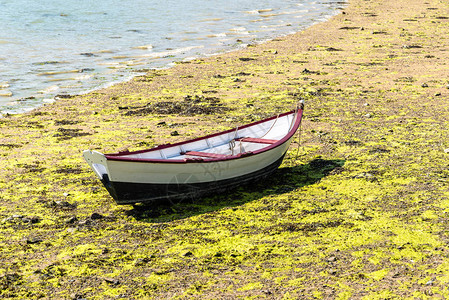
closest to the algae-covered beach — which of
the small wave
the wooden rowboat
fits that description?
the wooden rowboat

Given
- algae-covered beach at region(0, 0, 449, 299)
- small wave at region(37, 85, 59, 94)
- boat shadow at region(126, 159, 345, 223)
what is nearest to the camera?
algae-covered beach at region(0, 0, 449, 299)

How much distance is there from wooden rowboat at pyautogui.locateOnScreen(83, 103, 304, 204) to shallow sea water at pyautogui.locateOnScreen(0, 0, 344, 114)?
9826 millimetres

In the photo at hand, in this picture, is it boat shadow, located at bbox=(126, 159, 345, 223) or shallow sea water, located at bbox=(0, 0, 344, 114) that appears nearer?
boat shadow, located at bbox=(126, 159, 345, 223)

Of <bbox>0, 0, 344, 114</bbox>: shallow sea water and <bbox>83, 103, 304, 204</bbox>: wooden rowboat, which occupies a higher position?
<bbox>83, 103, 304, 204</bbox>: wooden rowboat

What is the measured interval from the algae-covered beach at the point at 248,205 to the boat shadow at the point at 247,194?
0.04 meters

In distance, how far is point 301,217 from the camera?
1003 centimetres

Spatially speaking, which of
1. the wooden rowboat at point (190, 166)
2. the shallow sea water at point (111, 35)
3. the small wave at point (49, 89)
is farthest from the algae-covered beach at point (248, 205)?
the shallow sea water at point (111, 35)

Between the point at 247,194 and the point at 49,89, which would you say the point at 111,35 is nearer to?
the point at 49,89

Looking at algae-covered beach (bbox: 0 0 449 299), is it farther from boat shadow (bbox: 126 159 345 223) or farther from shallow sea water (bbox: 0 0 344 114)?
shallow sea water (bbox: 0 0 344 114)

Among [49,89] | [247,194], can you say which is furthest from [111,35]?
[247,194]

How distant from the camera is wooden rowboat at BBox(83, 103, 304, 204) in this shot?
9.81m

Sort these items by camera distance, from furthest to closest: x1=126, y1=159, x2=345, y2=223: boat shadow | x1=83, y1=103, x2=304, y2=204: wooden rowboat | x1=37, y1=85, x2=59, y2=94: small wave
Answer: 1. x1=37, y1=85, x2=59, y2=94: small wave
2. x1=126, y1=159, x2=345, y2=223: boat shadow
3. x1=83, y1=103, x2=304, y2=204: wooden rowboat

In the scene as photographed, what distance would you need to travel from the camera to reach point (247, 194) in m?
11.3

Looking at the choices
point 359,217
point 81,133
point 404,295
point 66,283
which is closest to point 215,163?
point 359,217
